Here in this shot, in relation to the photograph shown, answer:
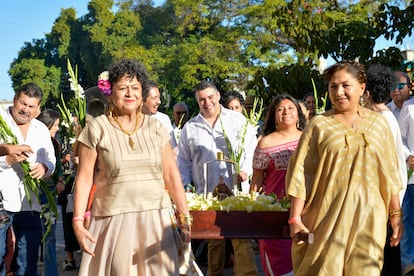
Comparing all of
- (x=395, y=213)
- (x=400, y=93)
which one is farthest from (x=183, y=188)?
(x=400, y=93)

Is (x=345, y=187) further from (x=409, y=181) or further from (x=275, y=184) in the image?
(x=409, y=181)

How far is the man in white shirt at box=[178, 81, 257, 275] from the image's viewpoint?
7.64m

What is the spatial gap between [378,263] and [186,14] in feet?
134

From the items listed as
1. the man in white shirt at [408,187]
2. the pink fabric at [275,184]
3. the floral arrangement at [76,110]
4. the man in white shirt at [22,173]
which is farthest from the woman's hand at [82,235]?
the man in white shirt at [408,187]

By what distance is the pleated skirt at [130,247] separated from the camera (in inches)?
186

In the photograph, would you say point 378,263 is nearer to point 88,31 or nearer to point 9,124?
point 9,124

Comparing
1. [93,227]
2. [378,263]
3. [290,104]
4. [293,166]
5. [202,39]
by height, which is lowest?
[378,263]

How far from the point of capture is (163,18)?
57781 mm

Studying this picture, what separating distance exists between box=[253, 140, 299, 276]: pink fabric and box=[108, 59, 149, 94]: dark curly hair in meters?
1.97

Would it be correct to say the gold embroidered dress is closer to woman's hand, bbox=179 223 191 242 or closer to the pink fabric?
woman's hand, bbox=179 223 191 242

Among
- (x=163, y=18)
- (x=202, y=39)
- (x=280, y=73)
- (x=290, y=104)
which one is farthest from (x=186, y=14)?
(x=290, y=104)

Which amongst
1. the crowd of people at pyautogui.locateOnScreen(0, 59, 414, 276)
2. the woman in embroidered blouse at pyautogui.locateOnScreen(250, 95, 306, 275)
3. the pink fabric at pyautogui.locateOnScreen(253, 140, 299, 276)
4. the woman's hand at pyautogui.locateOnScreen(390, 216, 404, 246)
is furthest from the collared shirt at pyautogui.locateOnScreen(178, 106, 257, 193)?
the woman's hand at pyautogui.locateOnScreen(390, 216, 404, 246)

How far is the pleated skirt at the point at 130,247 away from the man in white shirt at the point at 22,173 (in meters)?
1.92

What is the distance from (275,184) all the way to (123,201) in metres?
2.25
